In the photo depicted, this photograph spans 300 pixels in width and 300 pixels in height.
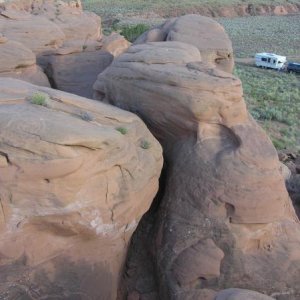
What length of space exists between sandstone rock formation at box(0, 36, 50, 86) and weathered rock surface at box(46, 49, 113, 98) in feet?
1.78

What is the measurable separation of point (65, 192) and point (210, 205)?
116 inches

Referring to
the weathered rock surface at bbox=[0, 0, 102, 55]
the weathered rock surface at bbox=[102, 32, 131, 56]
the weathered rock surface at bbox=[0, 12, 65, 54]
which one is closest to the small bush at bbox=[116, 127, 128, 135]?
the weathered rock surface at bbox=[102, 32, 131, 56]

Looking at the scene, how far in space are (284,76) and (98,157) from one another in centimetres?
3289

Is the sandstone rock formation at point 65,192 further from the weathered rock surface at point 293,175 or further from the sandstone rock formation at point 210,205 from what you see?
the weathered rock surface at point 293,175

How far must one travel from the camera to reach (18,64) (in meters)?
14.3

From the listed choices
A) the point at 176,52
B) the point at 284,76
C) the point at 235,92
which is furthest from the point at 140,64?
the point at 284,76

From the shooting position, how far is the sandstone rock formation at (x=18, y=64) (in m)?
14.2

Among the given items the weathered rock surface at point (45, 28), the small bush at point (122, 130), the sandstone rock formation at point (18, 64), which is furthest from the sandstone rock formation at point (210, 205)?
the weathered rock surface at point (45, 28)

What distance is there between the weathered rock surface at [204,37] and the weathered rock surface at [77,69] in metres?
2.11

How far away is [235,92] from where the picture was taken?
9.27 meters

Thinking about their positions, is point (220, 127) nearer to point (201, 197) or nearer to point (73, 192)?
point (201, 197)

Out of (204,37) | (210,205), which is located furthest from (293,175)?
(210,205)

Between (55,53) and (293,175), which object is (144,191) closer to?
(293,175)

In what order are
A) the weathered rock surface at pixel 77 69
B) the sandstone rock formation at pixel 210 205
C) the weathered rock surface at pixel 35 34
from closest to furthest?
1. the sandstone rock formation at pixel 210 205
2. the weathered rock surface at pixel 77 69
3. the weathered rock surface at pixel 35 34
